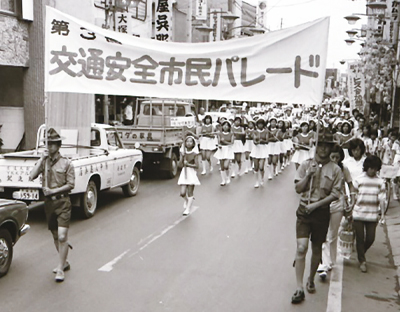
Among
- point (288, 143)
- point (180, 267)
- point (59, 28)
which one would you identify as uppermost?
point (59, 28)

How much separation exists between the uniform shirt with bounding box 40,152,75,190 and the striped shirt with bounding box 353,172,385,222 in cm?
386

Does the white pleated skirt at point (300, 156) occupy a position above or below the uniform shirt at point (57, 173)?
below

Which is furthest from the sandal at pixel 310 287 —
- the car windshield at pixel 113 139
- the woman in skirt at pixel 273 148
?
the woman in skirt at pixel 273 148

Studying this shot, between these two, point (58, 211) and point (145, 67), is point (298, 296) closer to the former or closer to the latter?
point (58, 211)

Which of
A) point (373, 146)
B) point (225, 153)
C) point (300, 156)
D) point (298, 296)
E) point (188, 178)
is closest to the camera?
point (298, 296)

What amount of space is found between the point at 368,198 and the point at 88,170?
5.18 meters

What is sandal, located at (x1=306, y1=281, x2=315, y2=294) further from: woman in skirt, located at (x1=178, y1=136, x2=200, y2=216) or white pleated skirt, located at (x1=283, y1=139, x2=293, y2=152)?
white pleated skirt, located at (x1=283, y1=139, x2=293, y2=152)

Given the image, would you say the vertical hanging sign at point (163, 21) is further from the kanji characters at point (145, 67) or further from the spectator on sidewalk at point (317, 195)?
the spectator on sidewalk at point (317, 195)

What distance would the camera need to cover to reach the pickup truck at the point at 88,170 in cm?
879

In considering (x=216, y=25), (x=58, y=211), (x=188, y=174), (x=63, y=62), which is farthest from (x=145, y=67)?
(x=216, y=25)

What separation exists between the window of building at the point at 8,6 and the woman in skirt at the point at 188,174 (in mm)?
9735

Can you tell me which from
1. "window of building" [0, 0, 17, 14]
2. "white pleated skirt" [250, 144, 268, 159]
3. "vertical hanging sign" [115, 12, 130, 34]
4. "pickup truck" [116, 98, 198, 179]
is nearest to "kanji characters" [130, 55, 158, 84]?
"pickup truck" [116, 98, 198, 179]

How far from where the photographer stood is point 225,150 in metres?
14.8

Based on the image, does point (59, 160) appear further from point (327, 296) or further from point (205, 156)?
point (205, 156)
